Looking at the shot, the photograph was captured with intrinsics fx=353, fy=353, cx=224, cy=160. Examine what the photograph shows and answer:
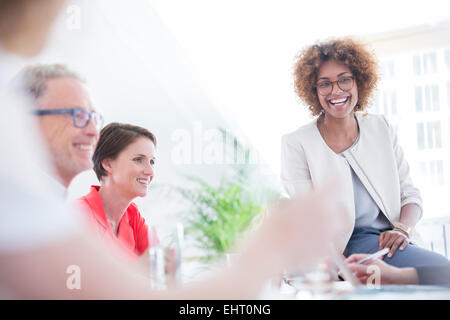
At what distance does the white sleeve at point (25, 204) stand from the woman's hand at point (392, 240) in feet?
3.54

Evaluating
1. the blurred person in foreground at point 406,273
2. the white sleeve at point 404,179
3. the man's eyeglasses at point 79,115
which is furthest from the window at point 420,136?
the man's eyeglasses at point 79,115

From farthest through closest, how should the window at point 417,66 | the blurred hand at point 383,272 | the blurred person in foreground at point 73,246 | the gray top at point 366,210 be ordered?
the gray top at point 366,210 < the window at point 417,66 < the blurred hand at point 383,272 < the blurred person in foreground at point 73,246

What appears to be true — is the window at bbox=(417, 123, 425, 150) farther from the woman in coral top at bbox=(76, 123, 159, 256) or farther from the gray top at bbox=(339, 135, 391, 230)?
the woman in coral top at bbox=(76, 123, 159, 256)

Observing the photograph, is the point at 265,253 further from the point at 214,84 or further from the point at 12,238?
the point at 214,84

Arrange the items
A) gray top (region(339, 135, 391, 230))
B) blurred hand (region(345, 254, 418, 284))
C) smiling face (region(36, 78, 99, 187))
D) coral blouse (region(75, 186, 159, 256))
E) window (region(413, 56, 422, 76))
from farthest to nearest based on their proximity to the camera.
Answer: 1. gray top (region(339, 135, 391, 230))
2. window (region(413, 56, 422, 76))
3. coral blouse (region(75, 186, 159, 256))
4. blurred hand (region(345, 254, 418, 284))
5. smiling face (region(36, 78, 99, 187))

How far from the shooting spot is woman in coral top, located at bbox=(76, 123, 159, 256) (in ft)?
3.82

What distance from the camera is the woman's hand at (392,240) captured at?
1.22m

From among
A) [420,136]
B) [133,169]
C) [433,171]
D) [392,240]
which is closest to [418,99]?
[420,136]

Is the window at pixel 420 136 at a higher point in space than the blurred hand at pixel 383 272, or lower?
higher

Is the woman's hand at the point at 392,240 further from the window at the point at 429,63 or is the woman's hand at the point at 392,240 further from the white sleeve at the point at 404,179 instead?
the window at the point at 429,63

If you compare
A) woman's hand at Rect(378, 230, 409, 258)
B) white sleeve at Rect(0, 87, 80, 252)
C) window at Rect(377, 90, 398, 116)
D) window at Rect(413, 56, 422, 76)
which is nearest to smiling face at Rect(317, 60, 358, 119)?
window at Rect(377, 90, 398, 116)

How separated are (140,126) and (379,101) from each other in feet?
2.96

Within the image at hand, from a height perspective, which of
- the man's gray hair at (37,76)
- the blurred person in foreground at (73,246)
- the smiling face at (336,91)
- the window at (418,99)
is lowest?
the blurred person in foreground at (73,246)

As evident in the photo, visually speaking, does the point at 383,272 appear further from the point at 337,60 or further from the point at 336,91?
the point at 337,60
